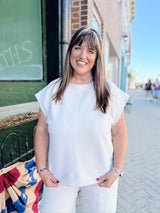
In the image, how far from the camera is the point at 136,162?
3.54 m

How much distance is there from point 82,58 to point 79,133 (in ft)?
1.85

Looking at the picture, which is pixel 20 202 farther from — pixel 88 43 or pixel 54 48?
pixel 54 48

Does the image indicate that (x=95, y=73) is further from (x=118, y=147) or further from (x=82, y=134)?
(x=118, y=147)

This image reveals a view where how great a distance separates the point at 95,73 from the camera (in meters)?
1.30

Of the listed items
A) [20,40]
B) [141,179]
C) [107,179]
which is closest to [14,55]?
[20,40]

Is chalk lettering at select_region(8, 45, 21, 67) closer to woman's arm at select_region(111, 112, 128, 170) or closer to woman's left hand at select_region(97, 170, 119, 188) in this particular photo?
woman's arm at select_region(111, 112, 128, 170)

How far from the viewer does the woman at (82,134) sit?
1149 millimetres

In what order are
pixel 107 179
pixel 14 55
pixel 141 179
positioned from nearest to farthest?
pixel 107 179 < pixel 141 179 < pixel 14 55

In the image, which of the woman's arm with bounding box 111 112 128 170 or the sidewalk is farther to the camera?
the sidewalk

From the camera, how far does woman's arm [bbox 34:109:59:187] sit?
1241 mm

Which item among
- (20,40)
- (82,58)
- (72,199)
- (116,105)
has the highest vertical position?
(20,40)

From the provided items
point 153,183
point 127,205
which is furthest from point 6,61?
point 153,183

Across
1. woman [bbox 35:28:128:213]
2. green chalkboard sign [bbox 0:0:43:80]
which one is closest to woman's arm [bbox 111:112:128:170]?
woman [bbox 35:28:128:213]

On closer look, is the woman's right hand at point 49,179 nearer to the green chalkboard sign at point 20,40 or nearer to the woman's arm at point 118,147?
the woman's arm at point 118,147
